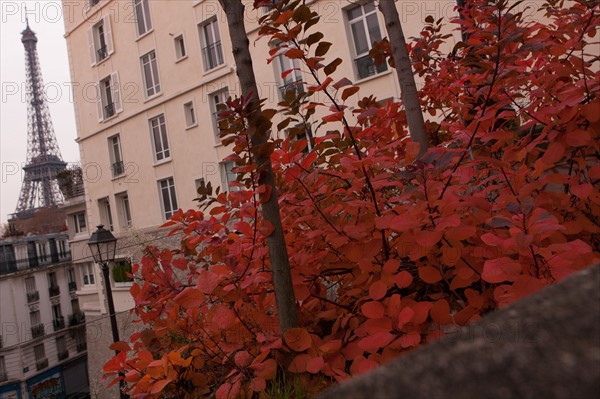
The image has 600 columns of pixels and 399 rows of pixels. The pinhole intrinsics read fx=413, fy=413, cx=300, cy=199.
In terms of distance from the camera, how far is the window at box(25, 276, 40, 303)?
39.1 m

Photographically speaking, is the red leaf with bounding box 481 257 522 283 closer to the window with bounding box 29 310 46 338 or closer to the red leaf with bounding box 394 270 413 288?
the red leaf with bounding box 394 270 413 288

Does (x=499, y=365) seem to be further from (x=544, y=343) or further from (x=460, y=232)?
(x=460, y=232)

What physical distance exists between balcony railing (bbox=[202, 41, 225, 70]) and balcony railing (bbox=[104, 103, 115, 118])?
22.4ft

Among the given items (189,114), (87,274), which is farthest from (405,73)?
(87,274)

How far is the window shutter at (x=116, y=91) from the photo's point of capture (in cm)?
1980

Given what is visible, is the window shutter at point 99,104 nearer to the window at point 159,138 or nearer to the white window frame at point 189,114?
the window at point 159,138

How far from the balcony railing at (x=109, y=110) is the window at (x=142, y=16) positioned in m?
3.89

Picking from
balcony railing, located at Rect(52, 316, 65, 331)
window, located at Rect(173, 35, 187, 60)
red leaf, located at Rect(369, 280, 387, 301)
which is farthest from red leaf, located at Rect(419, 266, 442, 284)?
balcony railing, located at Rect(52, 316, 65, 331)

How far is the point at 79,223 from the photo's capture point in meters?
24.3

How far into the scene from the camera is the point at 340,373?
132 centimetres

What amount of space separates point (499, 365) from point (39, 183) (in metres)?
71.2

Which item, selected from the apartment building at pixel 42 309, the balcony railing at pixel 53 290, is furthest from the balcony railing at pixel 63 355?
the balcony railing at pixel 53 290

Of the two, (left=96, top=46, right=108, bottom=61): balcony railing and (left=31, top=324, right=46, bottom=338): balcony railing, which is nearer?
(left=96, top=46, right=108, bottom=61): balcony railing

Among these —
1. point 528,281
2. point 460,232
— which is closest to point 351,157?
point 460,232
